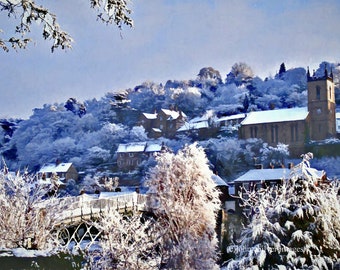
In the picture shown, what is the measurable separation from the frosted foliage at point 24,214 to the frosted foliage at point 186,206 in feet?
6.19

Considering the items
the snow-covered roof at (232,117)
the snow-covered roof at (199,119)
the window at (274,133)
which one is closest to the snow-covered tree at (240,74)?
the snow-covered roof at (232,117)

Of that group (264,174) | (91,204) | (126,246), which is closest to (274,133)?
(264,174)

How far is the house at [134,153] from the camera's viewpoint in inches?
379

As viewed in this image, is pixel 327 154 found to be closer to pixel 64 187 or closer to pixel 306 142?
pixel 306 142

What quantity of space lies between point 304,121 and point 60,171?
15.0ft

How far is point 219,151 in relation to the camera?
9516 millimetres

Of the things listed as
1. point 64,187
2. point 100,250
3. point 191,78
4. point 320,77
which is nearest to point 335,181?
point 320,77

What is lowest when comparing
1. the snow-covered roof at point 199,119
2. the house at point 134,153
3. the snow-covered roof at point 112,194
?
the snow-covered roof at point 112,194

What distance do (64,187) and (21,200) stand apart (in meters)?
1.35

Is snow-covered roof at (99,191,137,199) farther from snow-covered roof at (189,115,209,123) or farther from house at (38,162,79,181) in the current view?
snow-covered roof at (189,115,209,123)

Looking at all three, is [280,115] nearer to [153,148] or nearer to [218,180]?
[218,180]

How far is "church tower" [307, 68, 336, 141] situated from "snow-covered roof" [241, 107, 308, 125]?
0.47ft

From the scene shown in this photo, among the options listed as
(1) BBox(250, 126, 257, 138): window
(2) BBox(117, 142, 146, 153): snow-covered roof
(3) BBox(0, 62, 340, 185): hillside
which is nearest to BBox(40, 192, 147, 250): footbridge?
(3) BBox(0, 62, 340, 185): hillside

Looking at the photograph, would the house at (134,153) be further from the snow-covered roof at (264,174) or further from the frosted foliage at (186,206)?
the snow-covered roof at (264,174)
